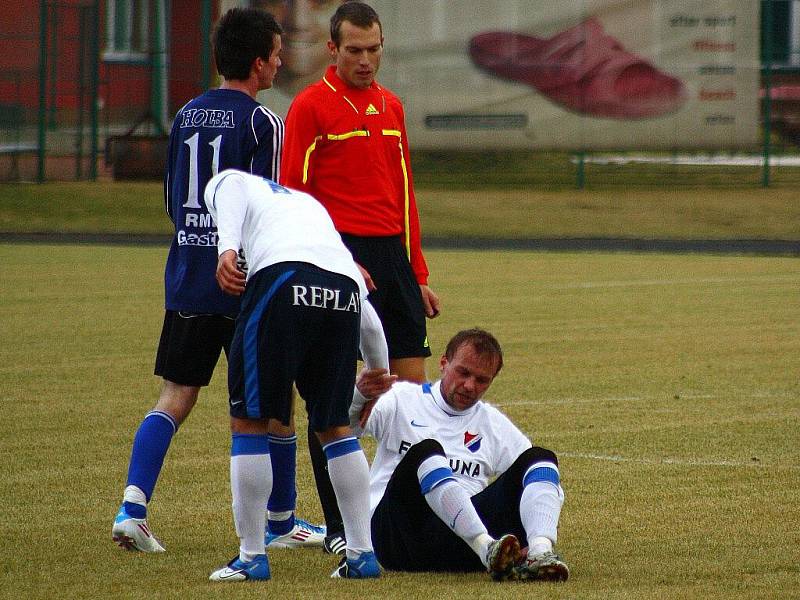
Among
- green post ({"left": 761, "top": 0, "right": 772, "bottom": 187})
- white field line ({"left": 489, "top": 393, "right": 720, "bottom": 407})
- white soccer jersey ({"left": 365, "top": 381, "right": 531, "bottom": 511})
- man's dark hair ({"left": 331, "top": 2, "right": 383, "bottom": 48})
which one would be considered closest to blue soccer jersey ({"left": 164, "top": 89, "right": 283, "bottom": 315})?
man's dark hair ({"left": 331, "top": 2, "right": 383, "bottom": 48})

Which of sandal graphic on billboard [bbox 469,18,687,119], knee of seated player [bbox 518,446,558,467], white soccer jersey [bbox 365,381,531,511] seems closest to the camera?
knee of seated player [bbox 518,446,558,467]

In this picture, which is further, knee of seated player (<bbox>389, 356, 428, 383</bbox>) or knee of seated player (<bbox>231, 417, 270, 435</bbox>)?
knee of seated player (<bbox>389, 356, 428, 383</bbox>)

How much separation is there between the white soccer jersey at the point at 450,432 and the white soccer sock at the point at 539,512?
34 centimetres

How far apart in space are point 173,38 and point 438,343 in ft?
74.4

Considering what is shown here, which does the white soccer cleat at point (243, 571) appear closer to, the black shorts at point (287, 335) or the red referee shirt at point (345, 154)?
the black shorts at point (287, 335)

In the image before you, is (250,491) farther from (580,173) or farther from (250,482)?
(580,173)

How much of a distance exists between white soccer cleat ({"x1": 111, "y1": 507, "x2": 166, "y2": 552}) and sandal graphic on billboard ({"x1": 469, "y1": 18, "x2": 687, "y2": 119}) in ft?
84.8

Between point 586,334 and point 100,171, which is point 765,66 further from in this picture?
point 586,334

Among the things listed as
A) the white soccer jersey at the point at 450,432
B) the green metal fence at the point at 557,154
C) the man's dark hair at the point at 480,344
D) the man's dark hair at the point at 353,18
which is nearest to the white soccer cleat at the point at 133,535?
the white soccer jersey at the point at 450,432

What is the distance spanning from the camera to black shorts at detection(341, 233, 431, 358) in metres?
6.01

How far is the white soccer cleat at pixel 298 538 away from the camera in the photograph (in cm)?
585

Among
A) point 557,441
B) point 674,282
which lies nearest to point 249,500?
point 557,441

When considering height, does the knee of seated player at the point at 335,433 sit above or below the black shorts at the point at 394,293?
below

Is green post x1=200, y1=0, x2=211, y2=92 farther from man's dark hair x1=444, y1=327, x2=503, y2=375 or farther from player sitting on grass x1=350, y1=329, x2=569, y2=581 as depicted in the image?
man's dark hair x1=444, y1=327, x2=503, y2=375
